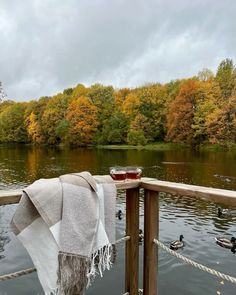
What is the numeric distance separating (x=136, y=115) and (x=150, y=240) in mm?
52838

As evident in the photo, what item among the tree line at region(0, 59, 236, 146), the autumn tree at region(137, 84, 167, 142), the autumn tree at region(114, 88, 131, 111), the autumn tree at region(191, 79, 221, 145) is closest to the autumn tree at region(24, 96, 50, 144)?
the tree line at region(0, 59, 236, 146)

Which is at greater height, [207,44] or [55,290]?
[207,44]

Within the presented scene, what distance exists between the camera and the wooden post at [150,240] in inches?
98.3

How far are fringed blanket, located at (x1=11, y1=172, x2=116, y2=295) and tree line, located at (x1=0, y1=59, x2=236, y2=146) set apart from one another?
42.2 meters

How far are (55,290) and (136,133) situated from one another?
167 feet

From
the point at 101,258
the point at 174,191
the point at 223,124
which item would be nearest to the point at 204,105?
the point at 223,124

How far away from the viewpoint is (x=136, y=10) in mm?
31812

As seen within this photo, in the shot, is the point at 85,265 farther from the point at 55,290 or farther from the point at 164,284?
the point at 164,284

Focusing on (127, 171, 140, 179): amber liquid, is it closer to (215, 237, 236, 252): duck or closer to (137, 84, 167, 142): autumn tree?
(215, 237, 236, 252): duck

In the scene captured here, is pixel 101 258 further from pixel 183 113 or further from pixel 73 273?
pixel 183 113

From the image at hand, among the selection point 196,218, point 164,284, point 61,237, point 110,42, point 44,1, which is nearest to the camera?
point 61,237

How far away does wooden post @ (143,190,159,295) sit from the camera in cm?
250

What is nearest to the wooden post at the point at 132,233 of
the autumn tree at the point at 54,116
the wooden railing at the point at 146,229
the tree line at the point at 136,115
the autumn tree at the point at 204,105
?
the wooden railing at the point at 146,229

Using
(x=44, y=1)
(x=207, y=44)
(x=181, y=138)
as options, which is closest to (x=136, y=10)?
(x=44, y=1)
